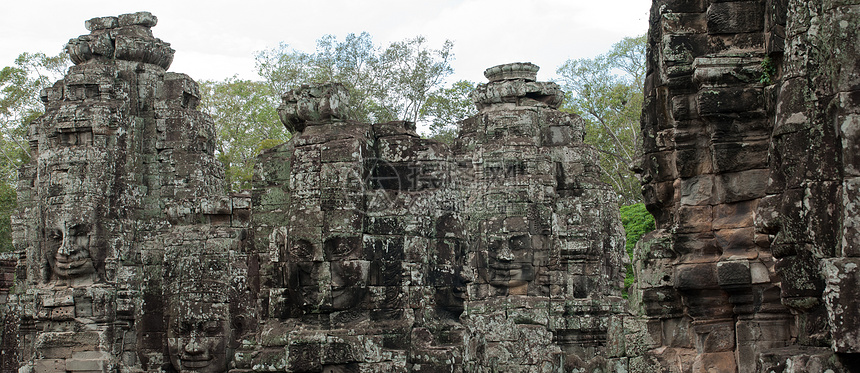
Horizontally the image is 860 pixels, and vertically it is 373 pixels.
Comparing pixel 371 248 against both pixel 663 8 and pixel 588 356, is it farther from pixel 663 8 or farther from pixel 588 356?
pixel 588 356

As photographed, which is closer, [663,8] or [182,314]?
[663,8]

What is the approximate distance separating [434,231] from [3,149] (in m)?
26.4

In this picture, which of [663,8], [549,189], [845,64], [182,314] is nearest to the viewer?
[845,64]

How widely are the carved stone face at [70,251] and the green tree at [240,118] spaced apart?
1662 cm

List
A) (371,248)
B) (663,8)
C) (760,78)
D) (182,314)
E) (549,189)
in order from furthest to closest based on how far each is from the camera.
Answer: (549,189) < (182,314) < (371,248) < (663,8) < (760,78)

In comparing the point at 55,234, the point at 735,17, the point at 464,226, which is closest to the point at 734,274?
the point at 735,17

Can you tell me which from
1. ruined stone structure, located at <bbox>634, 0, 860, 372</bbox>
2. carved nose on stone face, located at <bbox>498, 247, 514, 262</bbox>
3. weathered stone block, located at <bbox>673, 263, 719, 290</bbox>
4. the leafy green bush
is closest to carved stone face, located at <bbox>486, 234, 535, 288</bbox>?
carved nose on stone face, located at <bbox>498, 247, 514, 262</bbox>

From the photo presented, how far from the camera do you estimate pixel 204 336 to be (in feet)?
36.4

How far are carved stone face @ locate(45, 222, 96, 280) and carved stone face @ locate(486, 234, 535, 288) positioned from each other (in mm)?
6201

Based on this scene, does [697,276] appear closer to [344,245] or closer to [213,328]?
[344,245]

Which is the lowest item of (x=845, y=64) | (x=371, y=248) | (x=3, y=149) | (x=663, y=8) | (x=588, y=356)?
(x=588, y=356)

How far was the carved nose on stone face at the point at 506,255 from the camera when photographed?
14047 millimetres

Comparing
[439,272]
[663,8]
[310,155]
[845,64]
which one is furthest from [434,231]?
[845,64]

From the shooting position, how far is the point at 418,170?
811cm
